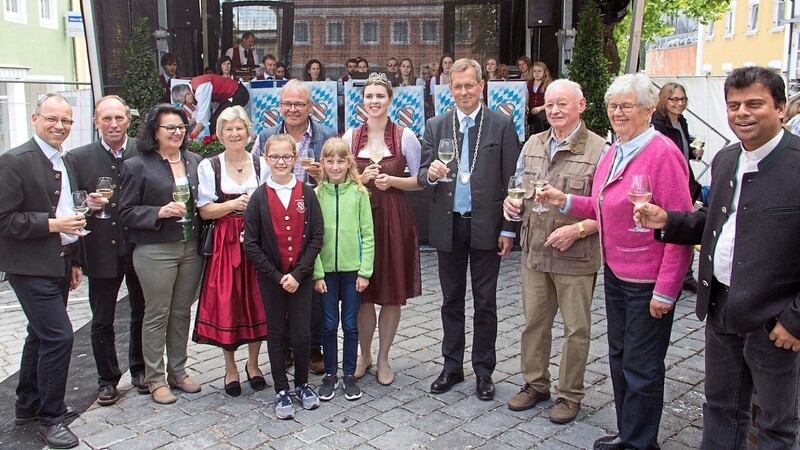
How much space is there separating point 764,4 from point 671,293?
30526 mm

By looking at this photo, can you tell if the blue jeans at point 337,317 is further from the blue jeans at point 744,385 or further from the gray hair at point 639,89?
the blue jeans at point 744,385

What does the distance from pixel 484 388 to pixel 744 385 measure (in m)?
1.88

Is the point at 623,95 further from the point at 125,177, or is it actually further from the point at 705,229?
the point at 125,177

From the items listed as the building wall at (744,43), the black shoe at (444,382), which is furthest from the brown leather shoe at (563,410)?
the building wall at (744,43)

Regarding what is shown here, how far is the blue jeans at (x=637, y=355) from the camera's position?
378 cm

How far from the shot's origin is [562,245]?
429 cm

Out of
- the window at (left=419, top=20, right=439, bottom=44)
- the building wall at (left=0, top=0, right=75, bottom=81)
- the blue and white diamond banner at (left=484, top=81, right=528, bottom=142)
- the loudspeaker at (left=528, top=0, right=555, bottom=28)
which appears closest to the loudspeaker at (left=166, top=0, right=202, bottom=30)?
the window at (left=419, top=20, right=439, bottom=44)

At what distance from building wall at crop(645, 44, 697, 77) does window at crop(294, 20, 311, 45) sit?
2837 cm

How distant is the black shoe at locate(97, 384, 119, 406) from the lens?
15.8 feet

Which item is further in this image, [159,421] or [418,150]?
[418,150]

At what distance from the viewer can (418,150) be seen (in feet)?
16.8

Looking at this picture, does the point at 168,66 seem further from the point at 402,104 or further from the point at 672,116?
the point at 672,116

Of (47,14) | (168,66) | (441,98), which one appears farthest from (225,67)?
(47,14)

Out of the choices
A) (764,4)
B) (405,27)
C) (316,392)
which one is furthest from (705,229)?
(764,4)
